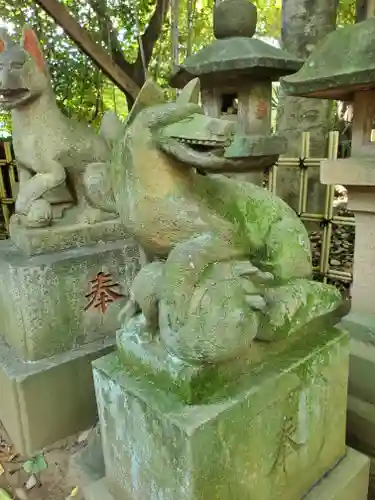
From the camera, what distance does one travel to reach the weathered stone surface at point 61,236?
2145 millimetres

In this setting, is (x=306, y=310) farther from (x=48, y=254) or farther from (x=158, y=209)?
(x=48, y=254)

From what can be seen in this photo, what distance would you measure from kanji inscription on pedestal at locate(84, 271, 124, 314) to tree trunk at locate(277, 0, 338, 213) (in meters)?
2.80

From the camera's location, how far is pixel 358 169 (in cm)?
194

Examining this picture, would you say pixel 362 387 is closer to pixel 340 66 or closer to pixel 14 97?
pixel 340 66

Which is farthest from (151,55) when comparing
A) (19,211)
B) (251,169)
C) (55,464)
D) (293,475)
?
(293,475)

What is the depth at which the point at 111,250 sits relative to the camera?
2297 millimetres

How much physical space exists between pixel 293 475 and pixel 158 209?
3.04ft

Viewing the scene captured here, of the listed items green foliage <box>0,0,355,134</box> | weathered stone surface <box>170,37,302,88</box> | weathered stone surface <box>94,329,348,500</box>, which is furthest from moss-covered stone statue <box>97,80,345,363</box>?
green foliage <box>0,0,355,134</box>

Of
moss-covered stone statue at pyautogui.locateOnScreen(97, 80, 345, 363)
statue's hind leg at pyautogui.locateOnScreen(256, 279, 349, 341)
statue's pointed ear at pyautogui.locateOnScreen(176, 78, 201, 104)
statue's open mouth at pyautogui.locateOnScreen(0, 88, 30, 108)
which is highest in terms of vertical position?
statue's open mouth at pyautogui.locateOnScreen(0, 88, 30, 108)

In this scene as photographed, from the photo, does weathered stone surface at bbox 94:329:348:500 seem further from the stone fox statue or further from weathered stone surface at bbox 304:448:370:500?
the stone fox statue

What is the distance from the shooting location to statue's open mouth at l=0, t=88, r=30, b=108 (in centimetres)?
205

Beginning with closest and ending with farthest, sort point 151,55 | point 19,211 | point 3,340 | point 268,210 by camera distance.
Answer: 1. point 268,210
2. point 19,211
3. point 3,340
4. point 151,55

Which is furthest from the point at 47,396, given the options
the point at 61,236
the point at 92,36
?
the point at 92,36

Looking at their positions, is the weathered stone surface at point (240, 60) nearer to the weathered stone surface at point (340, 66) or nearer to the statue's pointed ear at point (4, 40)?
the weathered stone surface at point (340, 66)
